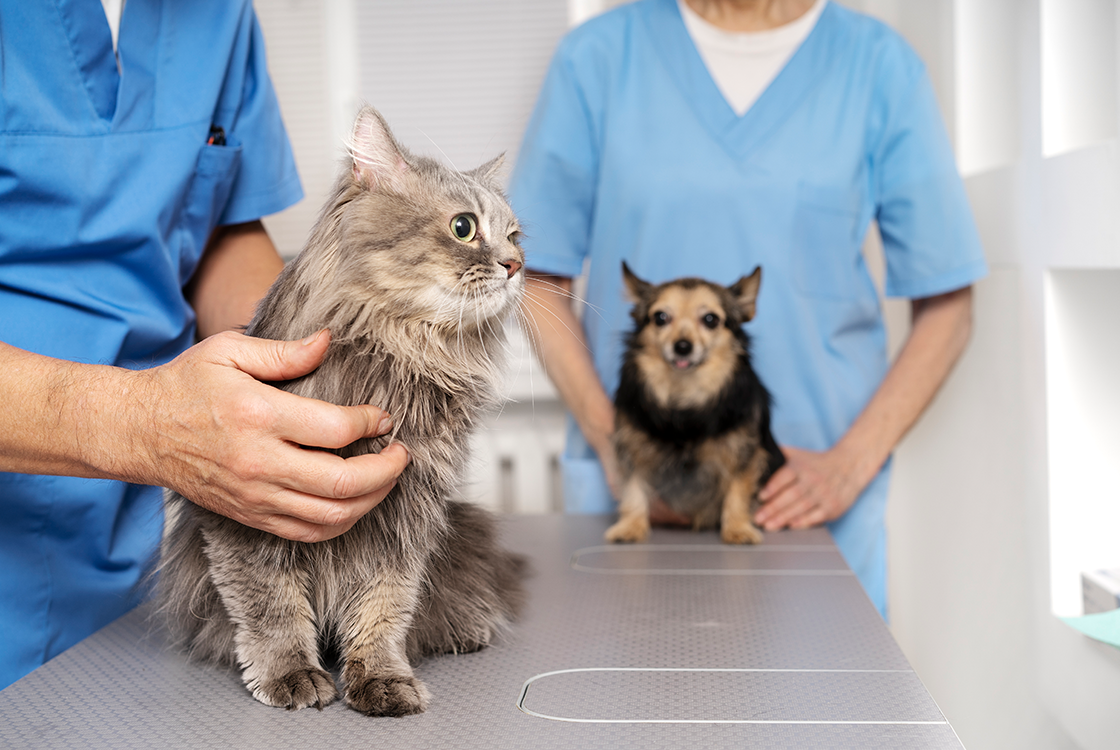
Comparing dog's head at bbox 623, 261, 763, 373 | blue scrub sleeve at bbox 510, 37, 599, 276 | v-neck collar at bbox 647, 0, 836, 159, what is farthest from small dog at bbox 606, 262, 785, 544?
v-neck collar at bbox 647, 0, 836, 159

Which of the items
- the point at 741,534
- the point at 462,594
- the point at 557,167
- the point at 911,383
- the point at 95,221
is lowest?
the point at 741,534

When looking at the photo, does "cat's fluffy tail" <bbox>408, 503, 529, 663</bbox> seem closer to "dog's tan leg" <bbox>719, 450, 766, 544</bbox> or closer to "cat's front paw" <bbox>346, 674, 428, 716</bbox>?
"cat's front paw" <bbox>346, 674, 428, 716</bbox>

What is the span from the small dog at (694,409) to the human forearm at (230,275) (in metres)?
0.65

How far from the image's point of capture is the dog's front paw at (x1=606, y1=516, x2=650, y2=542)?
1.53 metres

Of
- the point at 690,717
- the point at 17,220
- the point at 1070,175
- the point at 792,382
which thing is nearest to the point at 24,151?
the point at 17,220

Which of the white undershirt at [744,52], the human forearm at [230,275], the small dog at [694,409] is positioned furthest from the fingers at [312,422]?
the white undershirt at [744,52]

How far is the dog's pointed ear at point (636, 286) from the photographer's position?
1552 millimetres

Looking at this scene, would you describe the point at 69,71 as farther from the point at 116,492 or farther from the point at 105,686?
the point at 105,686

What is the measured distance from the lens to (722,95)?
176 centimetres

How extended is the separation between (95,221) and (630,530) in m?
1.00

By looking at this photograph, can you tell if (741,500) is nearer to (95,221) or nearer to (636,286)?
(636,286)

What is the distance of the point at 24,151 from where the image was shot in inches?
38.8

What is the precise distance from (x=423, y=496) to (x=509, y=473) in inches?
78.3

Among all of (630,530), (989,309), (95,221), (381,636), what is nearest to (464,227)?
(381,636)
